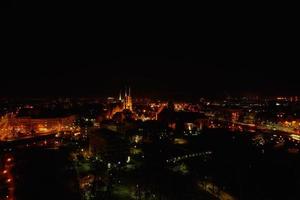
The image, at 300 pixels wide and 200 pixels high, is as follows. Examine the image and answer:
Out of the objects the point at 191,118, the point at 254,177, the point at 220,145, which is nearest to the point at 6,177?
the point at 254,177

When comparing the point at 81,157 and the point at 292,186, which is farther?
the point at 81,157

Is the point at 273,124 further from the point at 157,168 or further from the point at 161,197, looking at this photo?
the point at 161,197

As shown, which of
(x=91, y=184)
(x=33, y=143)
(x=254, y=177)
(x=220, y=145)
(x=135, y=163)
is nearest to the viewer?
(x=91, y=184)

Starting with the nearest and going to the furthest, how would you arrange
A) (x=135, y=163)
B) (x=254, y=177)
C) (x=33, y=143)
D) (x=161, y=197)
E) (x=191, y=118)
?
(x=161, y=197) → (x=254, y=177) → (x=135, y=163) → (x=33, y=143) → (x=191, y=118)

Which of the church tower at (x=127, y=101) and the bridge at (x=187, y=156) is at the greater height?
the church tower at (x=127, y=101)

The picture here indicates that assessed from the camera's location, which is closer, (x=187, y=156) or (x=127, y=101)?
(x=187, y=156)

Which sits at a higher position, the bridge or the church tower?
the church tower

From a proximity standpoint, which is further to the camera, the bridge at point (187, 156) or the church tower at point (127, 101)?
the church tower at point (127, 101)

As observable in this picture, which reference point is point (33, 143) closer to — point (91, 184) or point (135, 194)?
point (91, 184)

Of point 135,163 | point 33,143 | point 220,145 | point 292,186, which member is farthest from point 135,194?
point 33,143

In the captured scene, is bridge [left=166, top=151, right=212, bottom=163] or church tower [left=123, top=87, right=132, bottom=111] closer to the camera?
bridge [left=166, top=151, right=212, bottom=163]
